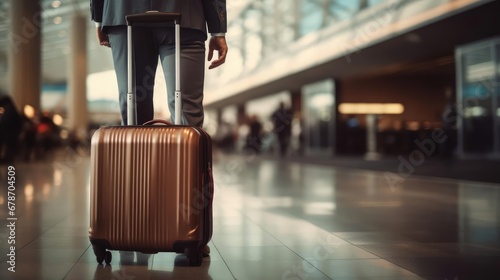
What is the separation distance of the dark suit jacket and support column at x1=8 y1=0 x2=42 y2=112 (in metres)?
11.2

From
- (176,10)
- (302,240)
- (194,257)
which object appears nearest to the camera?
(194,257)

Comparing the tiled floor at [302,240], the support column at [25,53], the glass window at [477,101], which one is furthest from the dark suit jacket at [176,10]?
the glass window at [477,101]

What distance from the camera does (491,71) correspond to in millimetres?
16969

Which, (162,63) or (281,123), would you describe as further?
(281,123)

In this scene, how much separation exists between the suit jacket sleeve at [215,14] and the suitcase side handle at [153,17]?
384mm

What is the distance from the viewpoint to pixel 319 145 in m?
29.3

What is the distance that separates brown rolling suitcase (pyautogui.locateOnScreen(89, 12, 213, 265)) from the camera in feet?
8.30

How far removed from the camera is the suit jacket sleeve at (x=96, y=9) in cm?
305

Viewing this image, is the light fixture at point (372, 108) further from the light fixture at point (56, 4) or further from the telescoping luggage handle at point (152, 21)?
the telescoping luggage handle at point (152, 21)

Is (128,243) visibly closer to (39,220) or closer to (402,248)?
(402,248)

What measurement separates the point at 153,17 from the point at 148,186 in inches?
31.9

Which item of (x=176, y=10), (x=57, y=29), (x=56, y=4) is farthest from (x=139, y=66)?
(x=57, y=29)

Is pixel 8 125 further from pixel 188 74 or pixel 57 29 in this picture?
pixel 57 29

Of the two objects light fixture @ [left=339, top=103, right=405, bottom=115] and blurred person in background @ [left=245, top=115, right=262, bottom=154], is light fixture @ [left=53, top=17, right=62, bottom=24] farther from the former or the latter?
light fixture @ [left=339, top=103, right=405, bottom=115]
